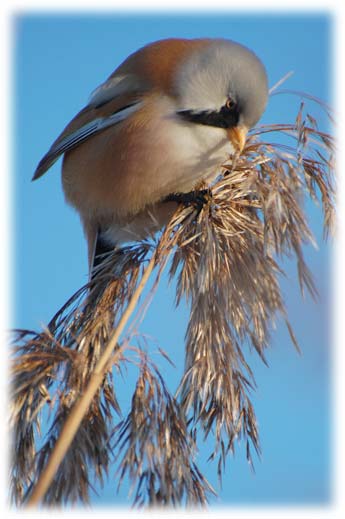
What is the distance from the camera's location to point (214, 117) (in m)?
2.71

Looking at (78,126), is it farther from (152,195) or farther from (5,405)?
(5,405)

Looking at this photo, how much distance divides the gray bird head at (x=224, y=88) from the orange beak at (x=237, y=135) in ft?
0.05

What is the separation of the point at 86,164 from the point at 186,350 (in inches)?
47.0

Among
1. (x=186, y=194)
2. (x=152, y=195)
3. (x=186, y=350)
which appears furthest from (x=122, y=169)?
(x=186, y=350)

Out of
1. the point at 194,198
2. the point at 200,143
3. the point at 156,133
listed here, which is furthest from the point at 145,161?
the point at 194,198

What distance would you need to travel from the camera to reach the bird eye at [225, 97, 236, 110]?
8.81 ft

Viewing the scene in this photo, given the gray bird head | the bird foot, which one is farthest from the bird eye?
the bird foot

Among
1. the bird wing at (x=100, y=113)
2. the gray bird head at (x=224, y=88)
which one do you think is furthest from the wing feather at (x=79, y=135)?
the gray bird head at (x=224, y=88)

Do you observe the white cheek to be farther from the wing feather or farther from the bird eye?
the wing feather

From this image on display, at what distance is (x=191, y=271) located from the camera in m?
2.25

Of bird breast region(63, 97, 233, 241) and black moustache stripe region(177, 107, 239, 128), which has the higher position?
black moustache stripe region(177, 107, 239, 128)

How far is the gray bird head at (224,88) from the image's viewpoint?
2.63m

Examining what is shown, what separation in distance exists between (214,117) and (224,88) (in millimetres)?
121

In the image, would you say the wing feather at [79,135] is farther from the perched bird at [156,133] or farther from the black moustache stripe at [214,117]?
the black moustache stripe at [214,117]
